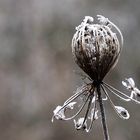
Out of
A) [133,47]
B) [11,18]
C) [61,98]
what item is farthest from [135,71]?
[11,18]

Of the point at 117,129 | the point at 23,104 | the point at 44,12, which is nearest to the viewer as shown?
the point at 117,129

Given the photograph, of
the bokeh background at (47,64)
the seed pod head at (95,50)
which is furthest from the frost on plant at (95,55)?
the bokeh background at (47,64)

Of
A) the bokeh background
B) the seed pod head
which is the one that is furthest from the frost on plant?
the bokeh background

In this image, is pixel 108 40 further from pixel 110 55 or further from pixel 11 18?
pixel 11 18

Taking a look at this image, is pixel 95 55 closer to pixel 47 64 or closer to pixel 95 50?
pixel 95 50

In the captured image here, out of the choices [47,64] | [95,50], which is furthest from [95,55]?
[47,64]

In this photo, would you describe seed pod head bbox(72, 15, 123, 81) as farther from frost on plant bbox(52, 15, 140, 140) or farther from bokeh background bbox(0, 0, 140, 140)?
bokeh background bbox(0, 0, 140, 140)
